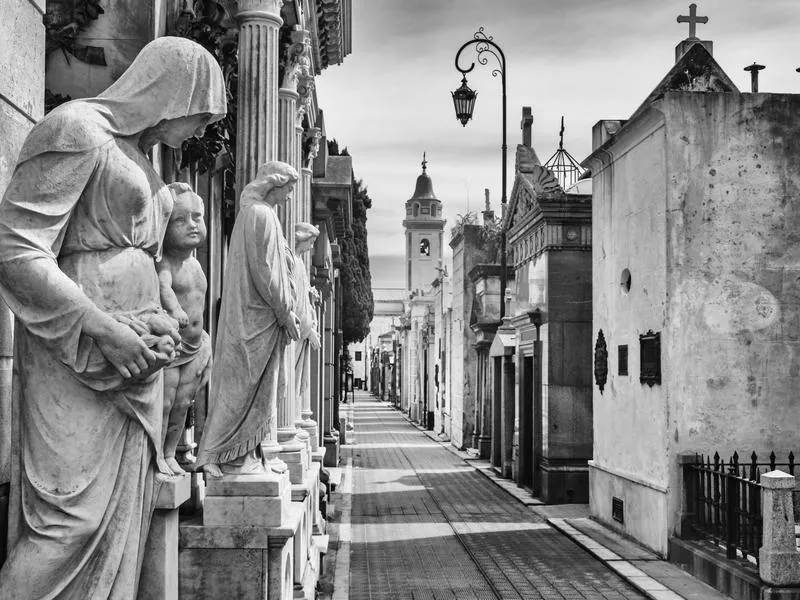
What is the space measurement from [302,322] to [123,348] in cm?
603

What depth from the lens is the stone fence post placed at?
8.79 m

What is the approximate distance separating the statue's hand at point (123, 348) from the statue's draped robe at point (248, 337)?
10.8 ft

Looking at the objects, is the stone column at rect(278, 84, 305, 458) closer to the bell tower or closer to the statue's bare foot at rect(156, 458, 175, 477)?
the statue's bare foot at rect(156, 458, 175, 477)

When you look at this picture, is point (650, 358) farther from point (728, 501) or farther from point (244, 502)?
point (244, 502)

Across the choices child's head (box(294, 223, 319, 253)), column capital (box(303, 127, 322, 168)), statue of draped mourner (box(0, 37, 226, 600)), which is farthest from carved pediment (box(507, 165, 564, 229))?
statue of draped mourner (box(0, 37, 226, 600))

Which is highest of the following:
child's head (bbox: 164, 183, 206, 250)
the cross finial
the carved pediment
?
the cross finial

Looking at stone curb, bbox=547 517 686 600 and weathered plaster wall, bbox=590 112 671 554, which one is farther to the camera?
weathered plaster wall, bbox=590 112 671 554

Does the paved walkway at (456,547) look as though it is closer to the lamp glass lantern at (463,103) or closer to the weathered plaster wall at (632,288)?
the weathered plaster wall at (632,288)

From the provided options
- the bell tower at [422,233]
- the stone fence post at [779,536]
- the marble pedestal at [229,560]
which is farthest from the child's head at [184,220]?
the bell tower at [422,233]

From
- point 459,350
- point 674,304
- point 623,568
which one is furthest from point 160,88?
point 459,350

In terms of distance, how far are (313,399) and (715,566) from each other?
7104 mm

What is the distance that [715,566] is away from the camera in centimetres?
998

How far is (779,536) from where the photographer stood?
8891 millimetres

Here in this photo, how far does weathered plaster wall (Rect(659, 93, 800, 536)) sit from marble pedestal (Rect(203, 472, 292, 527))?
6.82 m
